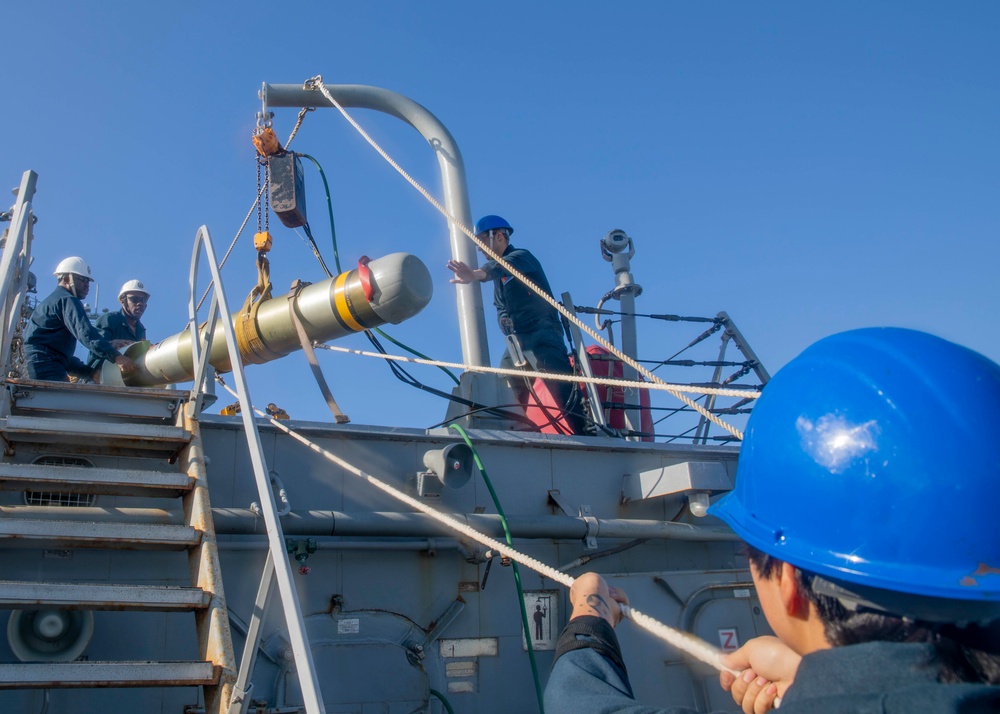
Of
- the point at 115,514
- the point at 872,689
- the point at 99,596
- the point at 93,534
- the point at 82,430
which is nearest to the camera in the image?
the point at 872,689

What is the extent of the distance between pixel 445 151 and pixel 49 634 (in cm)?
536

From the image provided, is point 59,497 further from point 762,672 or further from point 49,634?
point 762,672

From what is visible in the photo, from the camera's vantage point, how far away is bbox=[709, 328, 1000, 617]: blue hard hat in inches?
44.8

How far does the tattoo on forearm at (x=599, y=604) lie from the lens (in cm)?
174

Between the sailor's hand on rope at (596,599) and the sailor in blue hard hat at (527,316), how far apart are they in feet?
15.1

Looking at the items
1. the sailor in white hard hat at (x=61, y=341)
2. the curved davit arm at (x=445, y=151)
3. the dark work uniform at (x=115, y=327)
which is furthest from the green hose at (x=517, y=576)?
the dark work uniform at (x=115, y=327)

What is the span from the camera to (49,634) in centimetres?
370

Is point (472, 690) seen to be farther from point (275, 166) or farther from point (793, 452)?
point (275, 166)

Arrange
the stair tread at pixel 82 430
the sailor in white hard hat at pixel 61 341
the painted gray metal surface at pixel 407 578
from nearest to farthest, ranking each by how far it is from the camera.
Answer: the stair tread at pixel 82 430
the painted gray metal surface at pixel 407 578
the sailor in white hard hat at pixel 61 341

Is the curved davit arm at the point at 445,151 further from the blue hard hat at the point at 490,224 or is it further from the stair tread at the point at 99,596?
the stair tread at the point at 99,596

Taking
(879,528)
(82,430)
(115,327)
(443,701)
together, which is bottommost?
A: (443,701)

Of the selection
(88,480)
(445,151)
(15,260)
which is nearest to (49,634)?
(88,480)

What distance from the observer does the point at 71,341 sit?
6.47 meters

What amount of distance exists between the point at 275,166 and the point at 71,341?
7.15 ft
